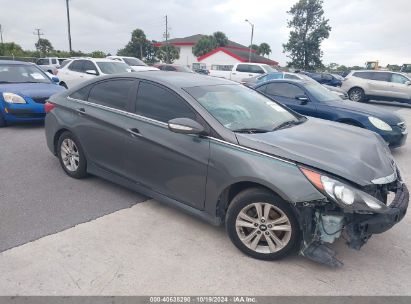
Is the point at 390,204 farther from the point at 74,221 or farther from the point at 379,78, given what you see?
the point at 379,78

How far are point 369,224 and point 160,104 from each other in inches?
91.6

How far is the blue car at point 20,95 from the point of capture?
7.27m

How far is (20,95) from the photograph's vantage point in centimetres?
730

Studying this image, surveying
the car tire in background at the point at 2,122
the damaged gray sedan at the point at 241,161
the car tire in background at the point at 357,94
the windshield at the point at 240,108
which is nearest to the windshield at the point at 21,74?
the car tire in background at the point at 2,122

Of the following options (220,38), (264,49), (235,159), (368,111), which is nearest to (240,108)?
(235,159)

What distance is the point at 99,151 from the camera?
13.9ft

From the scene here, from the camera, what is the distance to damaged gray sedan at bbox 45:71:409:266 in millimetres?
2760

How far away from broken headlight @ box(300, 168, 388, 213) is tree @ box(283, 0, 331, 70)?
56584 millimetres

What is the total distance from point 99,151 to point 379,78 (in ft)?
53.3

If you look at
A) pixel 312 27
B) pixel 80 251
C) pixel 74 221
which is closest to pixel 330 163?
pixel 80 251

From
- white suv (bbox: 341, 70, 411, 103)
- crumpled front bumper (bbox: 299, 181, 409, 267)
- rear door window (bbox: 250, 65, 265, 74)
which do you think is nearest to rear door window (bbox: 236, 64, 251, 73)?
rear door window (bbox: 250, 65, 265, 74)

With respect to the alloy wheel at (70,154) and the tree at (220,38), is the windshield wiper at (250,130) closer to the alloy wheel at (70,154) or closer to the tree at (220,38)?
the alloy wheel at (70,154)

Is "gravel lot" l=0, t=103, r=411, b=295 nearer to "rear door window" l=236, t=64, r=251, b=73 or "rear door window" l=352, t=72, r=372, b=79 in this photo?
"rear door window" l=352, t=72, r=372, b=79

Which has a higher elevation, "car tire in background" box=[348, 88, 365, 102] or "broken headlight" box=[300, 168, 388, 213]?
"broken headlight" box=[300, 168, 388, 213]
